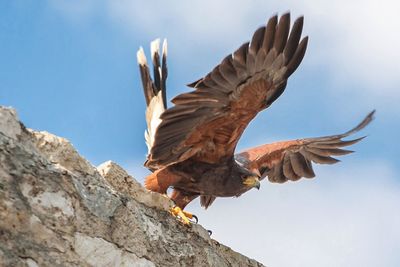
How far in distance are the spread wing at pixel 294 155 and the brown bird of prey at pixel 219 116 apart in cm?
44

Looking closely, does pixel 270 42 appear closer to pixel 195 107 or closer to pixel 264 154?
pixel 195 107

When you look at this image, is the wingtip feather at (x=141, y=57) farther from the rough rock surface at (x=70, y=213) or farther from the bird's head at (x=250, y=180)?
the rough rock surface at (x=70, y=213)

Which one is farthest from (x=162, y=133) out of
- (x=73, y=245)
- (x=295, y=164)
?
(x=73, y=245)

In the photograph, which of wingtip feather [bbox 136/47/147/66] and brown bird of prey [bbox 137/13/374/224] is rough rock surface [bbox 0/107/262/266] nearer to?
brown bird of prey [bbox 137/13/374/224]

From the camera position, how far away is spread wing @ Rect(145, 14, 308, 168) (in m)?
7.55

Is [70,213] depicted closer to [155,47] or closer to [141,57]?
[155,47]

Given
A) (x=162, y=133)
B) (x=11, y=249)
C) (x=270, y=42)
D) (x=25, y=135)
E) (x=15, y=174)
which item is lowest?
(x=11, y=249)

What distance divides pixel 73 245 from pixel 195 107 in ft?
11.4

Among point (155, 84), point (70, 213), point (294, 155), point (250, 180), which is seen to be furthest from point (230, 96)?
point (70, 213)

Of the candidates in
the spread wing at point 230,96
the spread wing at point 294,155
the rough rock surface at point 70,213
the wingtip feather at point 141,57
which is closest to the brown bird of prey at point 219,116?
the spread wing at point 230,96

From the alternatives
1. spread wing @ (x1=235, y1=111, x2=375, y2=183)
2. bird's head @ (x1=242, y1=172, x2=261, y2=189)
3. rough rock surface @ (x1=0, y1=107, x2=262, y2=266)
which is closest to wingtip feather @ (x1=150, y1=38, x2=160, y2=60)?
spread wing @ (x1=235, y1=111, x2=375, y2=183)

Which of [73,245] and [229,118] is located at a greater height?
[229,118]

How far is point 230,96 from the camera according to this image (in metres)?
7.79

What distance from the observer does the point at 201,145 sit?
834 centimetres
